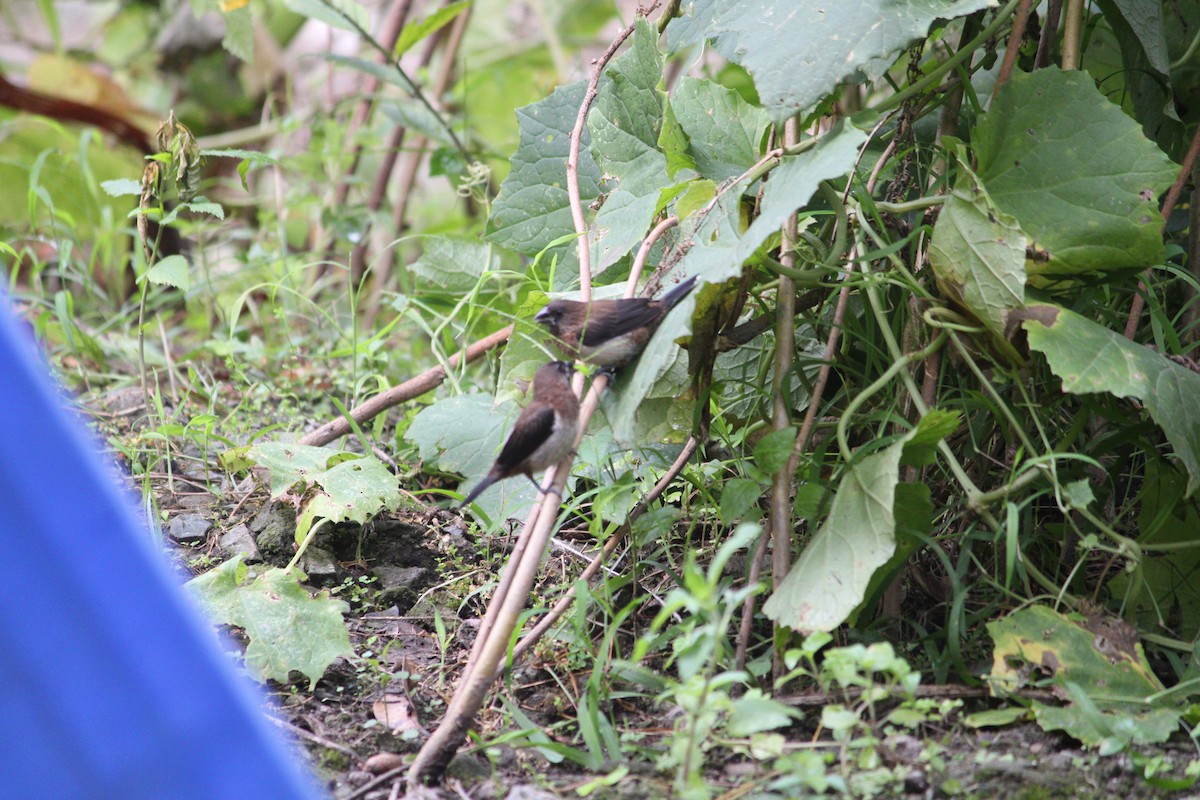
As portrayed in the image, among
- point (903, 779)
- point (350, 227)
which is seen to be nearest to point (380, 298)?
point (350, 227)

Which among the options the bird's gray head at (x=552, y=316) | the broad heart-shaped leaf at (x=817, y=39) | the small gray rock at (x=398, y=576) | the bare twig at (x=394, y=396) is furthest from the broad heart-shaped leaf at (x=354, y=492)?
the broad heart-shaped leaf at (x=817, y=39)

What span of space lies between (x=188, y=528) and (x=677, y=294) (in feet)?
4.79

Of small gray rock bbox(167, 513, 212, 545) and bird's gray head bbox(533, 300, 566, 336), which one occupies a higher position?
bird's gray head bbox(533, 300, 566, 336)

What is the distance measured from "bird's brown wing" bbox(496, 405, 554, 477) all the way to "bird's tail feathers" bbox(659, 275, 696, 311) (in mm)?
302

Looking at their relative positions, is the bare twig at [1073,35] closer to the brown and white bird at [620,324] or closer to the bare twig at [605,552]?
the brown and white bird at [620,324]

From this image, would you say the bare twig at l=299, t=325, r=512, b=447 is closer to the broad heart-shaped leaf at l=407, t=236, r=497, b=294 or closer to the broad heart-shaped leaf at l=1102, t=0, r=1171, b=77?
the broad heart-shaped leaf at l=407, t=236, r=497, b=294

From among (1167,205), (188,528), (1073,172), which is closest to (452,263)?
(188,528)

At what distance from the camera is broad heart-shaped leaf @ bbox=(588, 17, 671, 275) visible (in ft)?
7.75

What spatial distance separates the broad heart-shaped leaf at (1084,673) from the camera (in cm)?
178

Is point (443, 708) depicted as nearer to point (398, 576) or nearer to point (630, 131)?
point (398, 576)

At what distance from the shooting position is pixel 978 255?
6.47ft

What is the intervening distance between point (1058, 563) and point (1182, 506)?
0.30 m

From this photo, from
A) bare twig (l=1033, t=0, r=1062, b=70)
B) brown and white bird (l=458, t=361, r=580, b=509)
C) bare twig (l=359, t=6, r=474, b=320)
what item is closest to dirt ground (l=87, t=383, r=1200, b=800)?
brown and white bird (l=458, t=361, r=580, b=509)

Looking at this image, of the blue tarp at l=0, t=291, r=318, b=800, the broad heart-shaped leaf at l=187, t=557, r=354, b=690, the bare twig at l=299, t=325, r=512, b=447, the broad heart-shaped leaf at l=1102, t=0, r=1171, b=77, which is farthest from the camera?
the bare twig at l=299, t=325, r=512, b=447
